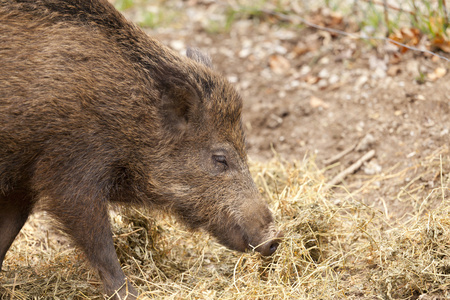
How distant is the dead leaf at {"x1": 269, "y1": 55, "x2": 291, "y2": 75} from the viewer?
287 inches

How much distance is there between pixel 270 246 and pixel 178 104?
46.6 inches

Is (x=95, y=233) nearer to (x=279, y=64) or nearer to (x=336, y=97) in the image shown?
(x=336, y=97)

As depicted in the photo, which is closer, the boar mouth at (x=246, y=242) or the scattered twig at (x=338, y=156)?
the boar mouth at (x=246, y=242)

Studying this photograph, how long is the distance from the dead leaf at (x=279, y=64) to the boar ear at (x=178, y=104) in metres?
3.56

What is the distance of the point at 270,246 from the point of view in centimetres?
391

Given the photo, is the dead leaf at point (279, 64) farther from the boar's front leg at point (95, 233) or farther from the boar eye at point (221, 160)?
the boar's front leg at point (95, 233)

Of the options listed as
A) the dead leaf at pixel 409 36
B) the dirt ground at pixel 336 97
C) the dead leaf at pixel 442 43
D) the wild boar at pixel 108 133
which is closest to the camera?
the wild boar at pixel 108 133

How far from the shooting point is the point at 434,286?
3473 millimetres

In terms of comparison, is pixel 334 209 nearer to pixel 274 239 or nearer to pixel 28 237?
pixel 274 239

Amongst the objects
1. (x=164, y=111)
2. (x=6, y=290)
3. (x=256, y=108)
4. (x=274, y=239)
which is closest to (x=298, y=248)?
(x=274, y=239)

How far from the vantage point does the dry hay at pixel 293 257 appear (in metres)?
3.67

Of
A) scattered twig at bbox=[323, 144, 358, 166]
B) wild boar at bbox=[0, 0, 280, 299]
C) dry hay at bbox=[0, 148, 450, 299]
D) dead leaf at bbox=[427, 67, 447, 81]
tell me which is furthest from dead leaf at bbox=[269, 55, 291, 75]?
wild boar at bbox=[0, 0, 280, 299]

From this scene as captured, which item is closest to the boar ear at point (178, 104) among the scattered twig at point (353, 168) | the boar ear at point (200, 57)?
the boar ear at point (200, 57)

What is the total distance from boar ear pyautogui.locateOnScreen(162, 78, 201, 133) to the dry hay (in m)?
0.87
